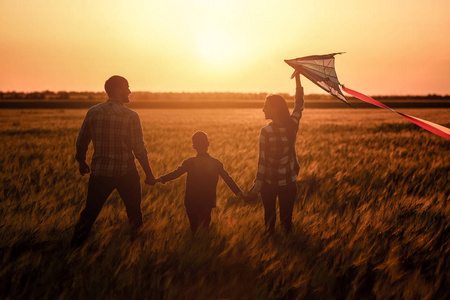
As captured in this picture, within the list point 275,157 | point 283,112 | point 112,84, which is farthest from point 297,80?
point 112,84

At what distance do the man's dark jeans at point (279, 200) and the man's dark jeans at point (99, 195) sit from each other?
128 centimetres

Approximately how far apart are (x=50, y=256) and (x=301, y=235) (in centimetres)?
234

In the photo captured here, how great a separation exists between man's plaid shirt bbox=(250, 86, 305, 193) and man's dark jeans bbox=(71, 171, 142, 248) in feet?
3.84

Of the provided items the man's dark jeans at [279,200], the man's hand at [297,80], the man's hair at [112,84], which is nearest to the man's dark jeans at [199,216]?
the man's dark jeans at [279,200]

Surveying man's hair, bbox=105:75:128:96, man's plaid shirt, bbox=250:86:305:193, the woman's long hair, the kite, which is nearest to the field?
man's plaid shirt, bbox=250:86:305:193

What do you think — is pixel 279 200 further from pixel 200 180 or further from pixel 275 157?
pixel 200 180

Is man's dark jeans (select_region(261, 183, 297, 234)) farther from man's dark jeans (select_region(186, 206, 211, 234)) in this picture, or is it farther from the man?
the man

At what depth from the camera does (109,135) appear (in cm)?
A: 321

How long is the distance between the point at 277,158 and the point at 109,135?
1.58 meters

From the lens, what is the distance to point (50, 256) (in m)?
3.01

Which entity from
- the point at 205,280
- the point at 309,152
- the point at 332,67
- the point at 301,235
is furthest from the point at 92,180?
the point at 309,152

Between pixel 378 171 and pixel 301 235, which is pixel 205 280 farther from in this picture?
pixel 378 171

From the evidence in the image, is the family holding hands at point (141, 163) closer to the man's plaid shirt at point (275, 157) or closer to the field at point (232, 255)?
the man's plaid shirt at point (275, 157)

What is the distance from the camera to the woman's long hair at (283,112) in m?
3.23
